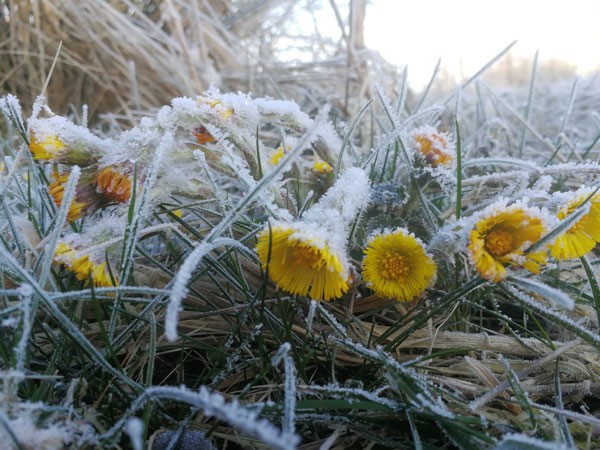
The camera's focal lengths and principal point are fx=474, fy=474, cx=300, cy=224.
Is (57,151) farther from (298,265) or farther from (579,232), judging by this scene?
(579,232)

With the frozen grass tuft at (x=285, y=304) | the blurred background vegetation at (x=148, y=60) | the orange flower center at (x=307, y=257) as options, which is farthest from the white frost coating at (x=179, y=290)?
the blurred background vegetation at (x=148, y=60)

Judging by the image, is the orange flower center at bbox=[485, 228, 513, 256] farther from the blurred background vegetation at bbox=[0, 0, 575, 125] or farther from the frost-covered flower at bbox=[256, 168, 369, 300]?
the blurred background vegetation at bbox=[0, 0, 575, 125]

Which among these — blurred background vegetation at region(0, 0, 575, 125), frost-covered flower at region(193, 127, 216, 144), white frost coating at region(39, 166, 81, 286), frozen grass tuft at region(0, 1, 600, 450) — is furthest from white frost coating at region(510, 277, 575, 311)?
blurred background vegetation at region(0, 0, 575, 125)

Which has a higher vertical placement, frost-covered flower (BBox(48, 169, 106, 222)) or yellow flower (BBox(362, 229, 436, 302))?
frost-covered flower (BBox(48, 169, 106, 222))

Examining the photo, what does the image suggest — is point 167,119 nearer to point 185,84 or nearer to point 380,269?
point 380,269

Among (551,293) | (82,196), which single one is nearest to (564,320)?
(551,293)

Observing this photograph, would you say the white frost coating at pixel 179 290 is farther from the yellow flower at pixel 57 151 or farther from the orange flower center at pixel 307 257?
the yellow flower at pixel 57 151
